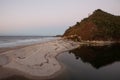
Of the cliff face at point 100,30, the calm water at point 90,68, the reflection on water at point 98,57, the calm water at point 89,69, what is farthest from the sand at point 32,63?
the cliff face at point 100,30

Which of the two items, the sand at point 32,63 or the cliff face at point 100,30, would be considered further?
the cliff face at point 100,30

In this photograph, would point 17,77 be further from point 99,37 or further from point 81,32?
point 81,32

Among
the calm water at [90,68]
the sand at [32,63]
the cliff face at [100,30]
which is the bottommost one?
the calm water at [90,68]

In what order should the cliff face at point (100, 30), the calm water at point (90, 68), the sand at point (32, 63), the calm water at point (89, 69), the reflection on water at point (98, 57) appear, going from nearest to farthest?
the calm water at point (89, 69) < the calm water at point (90, 68) < the sand at point (32, 63) < the reflection on water at point (98, 57) < the cliff face at point (100, 30)

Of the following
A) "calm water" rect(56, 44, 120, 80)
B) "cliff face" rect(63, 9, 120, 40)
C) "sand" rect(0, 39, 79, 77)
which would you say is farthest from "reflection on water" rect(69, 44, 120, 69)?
"cliff face" rect(63, 9, 120, 40)

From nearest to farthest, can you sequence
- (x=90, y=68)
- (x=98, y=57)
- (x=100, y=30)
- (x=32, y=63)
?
(x=90, y=68) → (x=32, y=63) → (x=98, y=57) → (x=100, y=30)

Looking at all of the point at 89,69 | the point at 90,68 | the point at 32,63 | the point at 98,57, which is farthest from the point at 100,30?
the point at 32,63

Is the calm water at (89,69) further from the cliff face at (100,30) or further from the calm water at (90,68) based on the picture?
the cliff face at (100,30)

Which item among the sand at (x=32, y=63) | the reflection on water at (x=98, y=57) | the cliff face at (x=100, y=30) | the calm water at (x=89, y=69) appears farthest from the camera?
the cliff face at (x=100, y=30)

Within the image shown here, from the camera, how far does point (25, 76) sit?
22.8 metres

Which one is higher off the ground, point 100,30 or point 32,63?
point 100,30

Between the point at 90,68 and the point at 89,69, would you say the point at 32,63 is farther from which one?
the point at 90,68

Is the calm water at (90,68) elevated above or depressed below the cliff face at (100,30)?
below

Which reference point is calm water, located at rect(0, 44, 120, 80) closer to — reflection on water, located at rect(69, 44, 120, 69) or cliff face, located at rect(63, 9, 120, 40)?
reflection on water, located at rect(69, 44, 120, 69)
